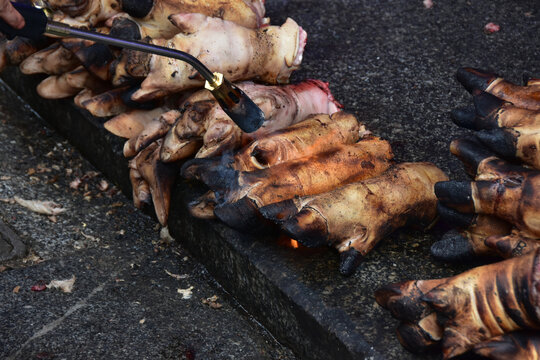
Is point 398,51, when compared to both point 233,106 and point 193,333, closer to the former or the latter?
point 233,106

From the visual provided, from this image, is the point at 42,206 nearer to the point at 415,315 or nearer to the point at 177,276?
the point at 177,276

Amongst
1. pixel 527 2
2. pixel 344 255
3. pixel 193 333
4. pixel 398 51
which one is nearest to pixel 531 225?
pixel 344 255

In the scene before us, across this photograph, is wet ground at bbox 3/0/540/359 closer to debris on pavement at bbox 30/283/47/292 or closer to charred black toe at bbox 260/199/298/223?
charred black toe at bbox 260/199/298/223

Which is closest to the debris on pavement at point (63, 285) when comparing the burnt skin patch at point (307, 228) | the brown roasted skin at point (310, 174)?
the brown roasted skin at point (310, 174)

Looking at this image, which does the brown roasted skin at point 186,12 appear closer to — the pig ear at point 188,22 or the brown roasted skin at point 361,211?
the pig ear at point 188,22

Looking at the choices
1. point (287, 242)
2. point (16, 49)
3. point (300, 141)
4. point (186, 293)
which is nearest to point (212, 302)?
point (186, 293)
